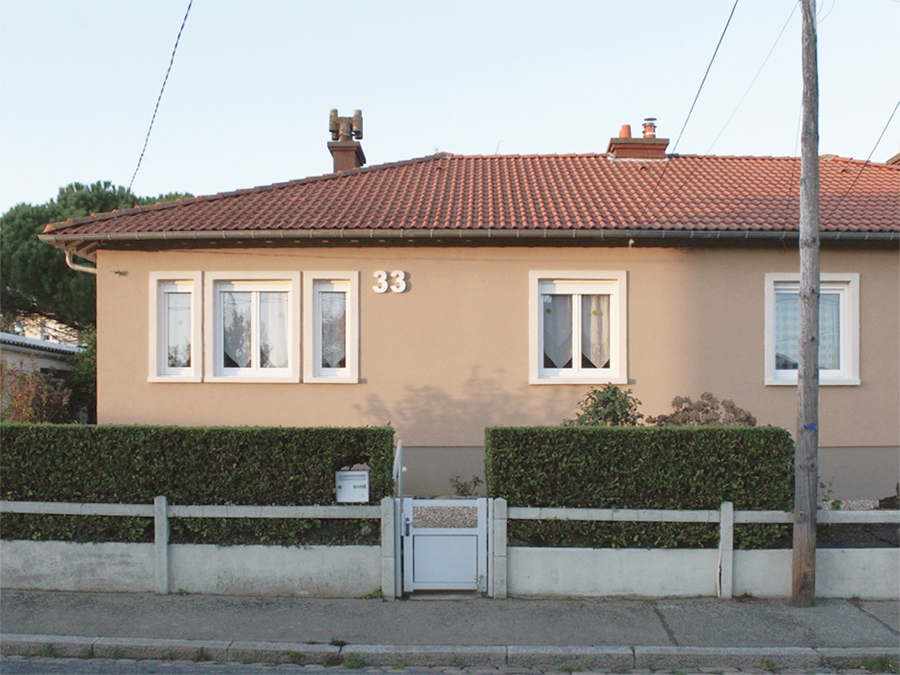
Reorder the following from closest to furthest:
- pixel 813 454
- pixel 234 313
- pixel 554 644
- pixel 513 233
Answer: pixel 554 644 → pixel 813 454 → pixel 513 233 → pixel 234 313

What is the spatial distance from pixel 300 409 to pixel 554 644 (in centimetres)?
559

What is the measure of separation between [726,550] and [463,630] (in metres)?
2.50

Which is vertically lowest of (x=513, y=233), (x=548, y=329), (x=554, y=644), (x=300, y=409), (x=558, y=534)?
(x=554, y=644)

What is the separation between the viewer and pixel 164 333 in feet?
33.4

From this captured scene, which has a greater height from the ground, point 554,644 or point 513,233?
point 513,233

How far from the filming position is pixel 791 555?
21.0 ft

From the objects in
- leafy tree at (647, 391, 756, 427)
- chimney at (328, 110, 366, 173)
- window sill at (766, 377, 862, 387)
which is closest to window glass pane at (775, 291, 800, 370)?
window sill at (766, 377, 862, 387)

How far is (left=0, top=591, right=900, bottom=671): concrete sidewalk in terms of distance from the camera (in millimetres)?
5258

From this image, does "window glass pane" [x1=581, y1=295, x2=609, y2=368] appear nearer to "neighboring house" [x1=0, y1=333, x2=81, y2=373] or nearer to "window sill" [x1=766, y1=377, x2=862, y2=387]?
"window sill" [x1=766, y1=377, x2=862, y2=387]

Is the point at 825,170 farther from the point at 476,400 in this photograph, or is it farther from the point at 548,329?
the point at 476,400

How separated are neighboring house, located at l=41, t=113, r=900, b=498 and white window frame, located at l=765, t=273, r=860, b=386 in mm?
28

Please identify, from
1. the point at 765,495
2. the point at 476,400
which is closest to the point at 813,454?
the point at 765,495

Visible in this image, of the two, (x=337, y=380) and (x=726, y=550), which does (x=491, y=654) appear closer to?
(x=726, y=550)

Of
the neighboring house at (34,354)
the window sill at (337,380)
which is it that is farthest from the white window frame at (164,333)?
the neighboring house at (34,354)
